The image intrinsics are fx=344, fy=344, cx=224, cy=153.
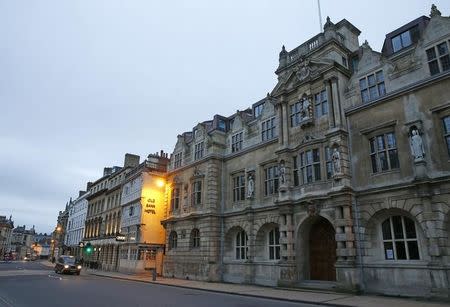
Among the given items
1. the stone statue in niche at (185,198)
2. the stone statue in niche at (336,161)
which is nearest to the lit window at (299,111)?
the stone statue in niche at (336,161)

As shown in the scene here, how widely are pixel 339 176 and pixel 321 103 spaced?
18.5ft

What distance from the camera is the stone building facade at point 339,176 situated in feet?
57.1

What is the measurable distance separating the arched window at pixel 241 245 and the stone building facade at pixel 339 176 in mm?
123

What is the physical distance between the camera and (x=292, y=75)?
83.2 ft

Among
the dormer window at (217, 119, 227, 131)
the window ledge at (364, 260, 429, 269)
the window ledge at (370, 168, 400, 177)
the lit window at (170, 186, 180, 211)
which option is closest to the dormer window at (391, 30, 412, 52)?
the window ledge at (370, 168, 400, 177)

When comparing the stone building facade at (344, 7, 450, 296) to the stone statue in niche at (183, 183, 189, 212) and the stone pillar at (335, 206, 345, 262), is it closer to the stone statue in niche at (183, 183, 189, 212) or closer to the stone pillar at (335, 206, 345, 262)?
the stone pillar at (335, 206, 345, 262)

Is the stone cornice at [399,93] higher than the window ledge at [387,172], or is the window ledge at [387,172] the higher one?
the stone cornice at [399,93]

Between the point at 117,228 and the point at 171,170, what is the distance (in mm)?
15470

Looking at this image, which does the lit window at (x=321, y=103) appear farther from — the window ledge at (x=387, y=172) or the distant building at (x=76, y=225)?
the distant building at (x=76, y=225)

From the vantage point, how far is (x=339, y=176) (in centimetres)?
2020

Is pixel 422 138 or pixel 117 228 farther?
pixel 117 228

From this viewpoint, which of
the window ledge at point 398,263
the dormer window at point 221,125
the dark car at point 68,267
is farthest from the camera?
the dark car at point 68,267

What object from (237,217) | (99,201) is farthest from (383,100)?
(99,201)

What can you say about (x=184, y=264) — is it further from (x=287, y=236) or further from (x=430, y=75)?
(x=430, y=75)
